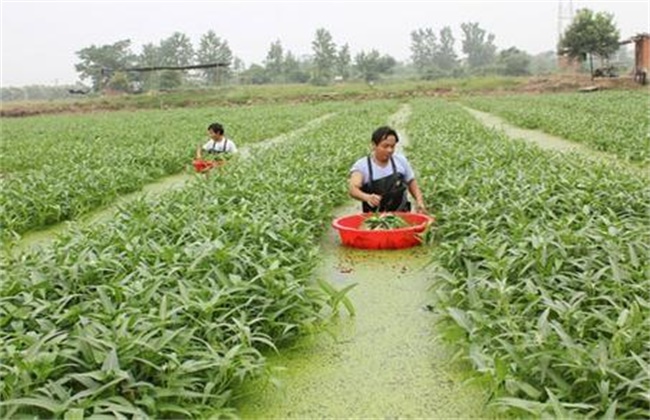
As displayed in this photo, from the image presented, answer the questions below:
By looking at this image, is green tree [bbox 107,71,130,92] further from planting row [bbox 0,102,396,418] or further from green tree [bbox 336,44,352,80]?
planting row [bbox 0,102,396,418]

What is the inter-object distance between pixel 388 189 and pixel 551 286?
7.72 ft

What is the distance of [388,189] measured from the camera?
517 cm

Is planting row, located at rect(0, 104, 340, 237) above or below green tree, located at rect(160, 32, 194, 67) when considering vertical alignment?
below

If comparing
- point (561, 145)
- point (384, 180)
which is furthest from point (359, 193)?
point (561, 145)

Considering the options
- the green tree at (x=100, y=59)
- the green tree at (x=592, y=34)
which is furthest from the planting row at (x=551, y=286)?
the green tree at (x=100, y=59)

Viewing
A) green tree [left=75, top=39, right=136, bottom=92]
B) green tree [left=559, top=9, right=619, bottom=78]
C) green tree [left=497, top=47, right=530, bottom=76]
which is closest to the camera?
green tree [left=559, top=9, right=619, bottom=78]

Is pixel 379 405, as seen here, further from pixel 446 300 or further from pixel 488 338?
pixel 446 300

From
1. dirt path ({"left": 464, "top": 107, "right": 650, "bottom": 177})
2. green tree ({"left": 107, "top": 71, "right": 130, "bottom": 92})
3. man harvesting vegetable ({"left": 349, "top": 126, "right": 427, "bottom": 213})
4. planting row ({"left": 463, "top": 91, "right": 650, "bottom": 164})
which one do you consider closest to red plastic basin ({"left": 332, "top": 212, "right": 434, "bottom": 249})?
man harvesting vegetable ({"left": 349, "top": 126, "right": 427, "bottom": 213})

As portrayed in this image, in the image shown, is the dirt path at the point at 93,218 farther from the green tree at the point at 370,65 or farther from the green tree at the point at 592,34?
the green tree at the point at 370,65

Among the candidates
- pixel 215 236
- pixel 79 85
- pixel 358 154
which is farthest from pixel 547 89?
pixel 79 85

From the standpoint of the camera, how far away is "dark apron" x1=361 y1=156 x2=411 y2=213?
5160 millimetres

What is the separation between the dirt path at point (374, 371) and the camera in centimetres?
233

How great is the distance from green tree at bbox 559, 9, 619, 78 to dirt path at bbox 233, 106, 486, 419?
36480mm

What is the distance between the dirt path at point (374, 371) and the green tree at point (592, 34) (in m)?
36.5
